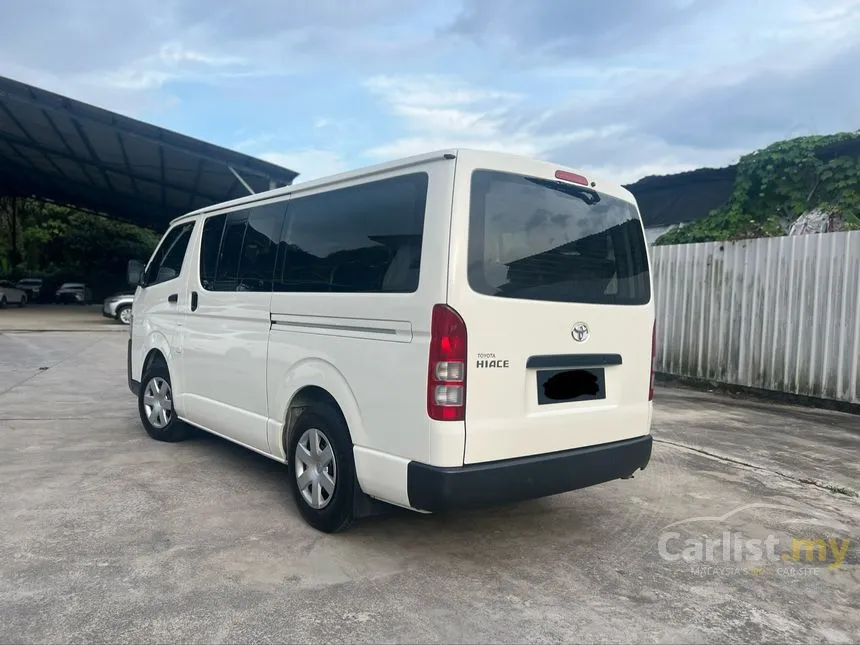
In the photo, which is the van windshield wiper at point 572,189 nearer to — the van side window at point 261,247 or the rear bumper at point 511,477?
the rear bumper at point 511,477

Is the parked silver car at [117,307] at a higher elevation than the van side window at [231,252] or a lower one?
lower

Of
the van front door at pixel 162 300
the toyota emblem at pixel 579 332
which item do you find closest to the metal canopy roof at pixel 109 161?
the van front door at pixel 162 300

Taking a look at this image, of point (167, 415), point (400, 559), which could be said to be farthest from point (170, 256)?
point (400, 559)

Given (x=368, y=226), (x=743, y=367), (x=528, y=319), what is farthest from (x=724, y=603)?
(x=743, y=367)

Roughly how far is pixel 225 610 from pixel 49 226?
41832 mm

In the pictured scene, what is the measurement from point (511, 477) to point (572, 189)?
1.62m

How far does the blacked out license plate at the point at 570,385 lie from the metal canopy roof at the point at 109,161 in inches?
560

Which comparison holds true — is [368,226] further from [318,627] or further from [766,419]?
[766,419]

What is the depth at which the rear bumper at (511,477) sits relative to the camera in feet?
10.00

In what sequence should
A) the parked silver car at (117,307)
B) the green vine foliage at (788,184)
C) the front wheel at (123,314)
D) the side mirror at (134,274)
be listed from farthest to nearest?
1. the parked silver car at (117,307)
2. the front wheel at (123,314)
3. the green vine foliage at (788,184)
4. the side mirror at (134,274)

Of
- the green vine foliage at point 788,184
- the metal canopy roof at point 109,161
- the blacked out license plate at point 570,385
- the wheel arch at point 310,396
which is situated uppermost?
the metal canopy roof at point 109,161

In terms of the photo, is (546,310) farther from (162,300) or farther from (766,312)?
(766,312)

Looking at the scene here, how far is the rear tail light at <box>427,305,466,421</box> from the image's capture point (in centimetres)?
304

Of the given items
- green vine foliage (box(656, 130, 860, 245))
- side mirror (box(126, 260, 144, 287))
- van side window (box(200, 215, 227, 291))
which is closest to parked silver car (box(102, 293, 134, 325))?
side mirror (box(126, 260, 144, 287))
